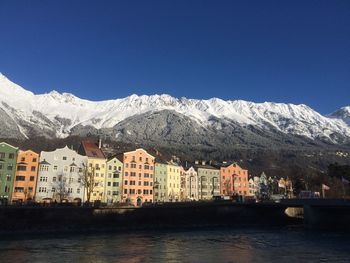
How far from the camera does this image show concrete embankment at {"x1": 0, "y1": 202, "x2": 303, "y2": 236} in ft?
237

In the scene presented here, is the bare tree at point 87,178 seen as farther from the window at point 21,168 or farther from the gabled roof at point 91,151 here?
the window at point 21,168

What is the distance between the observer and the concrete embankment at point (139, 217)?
72.2 m

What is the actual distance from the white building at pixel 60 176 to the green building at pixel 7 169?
717 centimetres

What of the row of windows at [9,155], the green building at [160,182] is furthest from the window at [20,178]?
the green building at [160,182]

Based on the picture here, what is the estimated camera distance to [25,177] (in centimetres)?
10519

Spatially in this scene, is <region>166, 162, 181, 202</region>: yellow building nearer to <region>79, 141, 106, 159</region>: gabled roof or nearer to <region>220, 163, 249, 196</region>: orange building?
<region>220, 163, 249, 196</region>: orange building

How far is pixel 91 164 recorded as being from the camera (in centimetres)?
11712

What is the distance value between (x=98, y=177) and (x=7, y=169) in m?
27.7

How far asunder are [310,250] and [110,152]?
347 feet

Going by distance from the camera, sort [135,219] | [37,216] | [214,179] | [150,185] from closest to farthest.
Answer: [37,216] < [135,219] < [150,185] < [214,179]

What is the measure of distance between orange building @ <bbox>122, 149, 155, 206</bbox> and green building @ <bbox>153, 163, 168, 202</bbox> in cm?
352

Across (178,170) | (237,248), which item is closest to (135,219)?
(237,248)

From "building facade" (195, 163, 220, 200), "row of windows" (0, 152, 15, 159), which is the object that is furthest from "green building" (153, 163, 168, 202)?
"row of windows" (0, 152, 15, 159)

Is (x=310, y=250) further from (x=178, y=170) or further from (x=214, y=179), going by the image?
(x=214, y=179)
